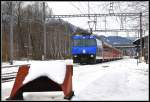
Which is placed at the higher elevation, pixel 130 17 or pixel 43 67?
pixel 130 17

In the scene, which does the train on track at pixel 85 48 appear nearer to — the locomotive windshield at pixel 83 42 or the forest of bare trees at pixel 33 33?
the locomotive windshield at pixel 83 42

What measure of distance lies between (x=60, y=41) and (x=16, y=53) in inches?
973

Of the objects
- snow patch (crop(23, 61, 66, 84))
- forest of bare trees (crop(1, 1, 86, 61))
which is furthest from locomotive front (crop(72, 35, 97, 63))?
snow patch (crop(23, 61, 66, 84))

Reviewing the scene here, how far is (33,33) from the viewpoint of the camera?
257 feet

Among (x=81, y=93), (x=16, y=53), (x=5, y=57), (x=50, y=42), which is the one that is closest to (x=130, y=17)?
(x=81, y=93)

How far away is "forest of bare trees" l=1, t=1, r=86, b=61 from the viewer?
67250mm

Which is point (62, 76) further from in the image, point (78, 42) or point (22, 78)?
point (78, 42)


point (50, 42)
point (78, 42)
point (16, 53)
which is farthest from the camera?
point (50, 42)

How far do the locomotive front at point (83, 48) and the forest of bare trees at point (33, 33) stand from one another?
1038 cm

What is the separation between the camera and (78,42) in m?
49.5

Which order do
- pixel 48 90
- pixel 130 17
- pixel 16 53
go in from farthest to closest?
pixel 16 53 < pixel 130 17 < pixel 48 90

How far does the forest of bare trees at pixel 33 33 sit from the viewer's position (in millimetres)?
67250

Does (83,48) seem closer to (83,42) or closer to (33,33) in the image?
(83,42)

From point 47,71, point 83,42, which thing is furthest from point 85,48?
point 47,71
